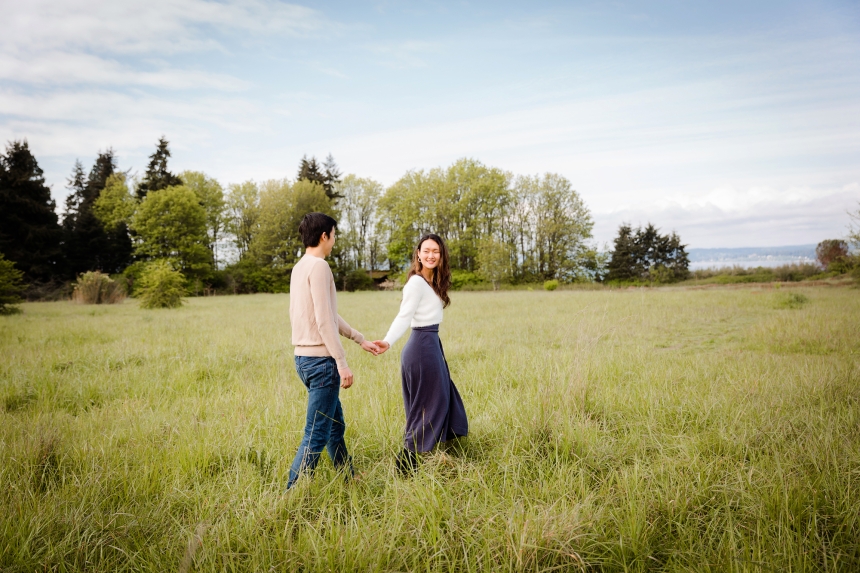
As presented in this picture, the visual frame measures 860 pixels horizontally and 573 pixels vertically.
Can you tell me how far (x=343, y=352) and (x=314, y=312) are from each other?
0.35 metres

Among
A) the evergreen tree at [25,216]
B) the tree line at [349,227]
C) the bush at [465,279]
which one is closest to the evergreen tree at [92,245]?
the tree line at [349,227]

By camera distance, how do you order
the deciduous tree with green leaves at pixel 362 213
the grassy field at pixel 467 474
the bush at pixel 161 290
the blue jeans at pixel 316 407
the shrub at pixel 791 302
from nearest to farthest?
the grassy field at pixel 467 474 < the blue jeans at pixel 316 407 < the shrub at pixel 791 302 < the bush at pixel 161 290 < the deciduous tree with green leaves at pixel 362 213

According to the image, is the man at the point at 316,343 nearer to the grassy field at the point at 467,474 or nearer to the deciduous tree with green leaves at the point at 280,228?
the grassy field at the point at 467,474

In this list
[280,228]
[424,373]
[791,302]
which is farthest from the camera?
[280,228]

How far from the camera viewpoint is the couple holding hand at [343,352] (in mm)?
2973

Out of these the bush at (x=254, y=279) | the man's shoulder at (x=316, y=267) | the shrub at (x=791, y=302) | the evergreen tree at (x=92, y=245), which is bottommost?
the shrub at (x=791, y=302)

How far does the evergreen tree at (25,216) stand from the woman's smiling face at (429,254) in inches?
1357

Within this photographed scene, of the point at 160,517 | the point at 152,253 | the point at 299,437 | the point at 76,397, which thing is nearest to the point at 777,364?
the point at 299,437

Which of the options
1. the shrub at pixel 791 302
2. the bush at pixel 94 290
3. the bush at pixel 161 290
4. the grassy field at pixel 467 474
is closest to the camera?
the grassy field at pixel 467 474

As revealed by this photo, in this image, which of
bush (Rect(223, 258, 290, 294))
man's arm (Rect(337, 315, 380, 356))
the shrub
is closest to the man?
man's arm (Rect(337, 315, 380, 356))

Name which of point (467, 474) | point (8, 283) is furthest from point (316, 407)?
point (8, 283)

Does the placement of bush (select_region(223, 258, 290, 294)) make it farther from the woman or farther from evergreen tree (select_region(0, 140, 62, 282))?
the woman

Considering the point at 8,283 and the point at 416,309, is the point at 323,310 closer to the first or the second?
the point at 416,309

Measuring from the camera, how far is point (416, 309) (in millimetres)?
3504
